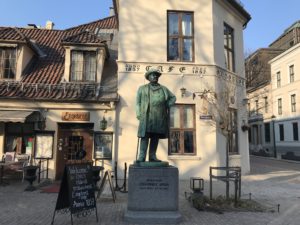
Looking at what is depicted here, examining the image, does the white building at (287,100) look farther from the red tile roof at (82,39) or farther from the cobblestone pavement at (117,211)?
the red tile roof at (82,39)

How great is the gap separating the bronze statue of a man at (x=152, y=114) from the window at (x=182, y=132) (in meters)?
6.83

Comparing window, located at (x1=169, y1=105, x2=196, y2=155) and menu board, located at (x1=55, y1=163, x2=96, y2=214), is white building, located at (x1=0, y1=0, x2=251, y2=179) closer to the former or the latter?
window, located at (x1=169, y1=105, x2=196, y2=155)

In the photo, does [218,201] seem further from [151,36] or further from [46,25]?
[46,25]

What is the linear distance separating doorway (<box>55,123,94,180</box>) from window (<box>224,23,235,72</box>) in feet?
25.5

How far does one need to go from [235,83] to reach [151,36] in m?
5.09

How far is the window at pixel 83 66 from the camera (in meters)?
15.6

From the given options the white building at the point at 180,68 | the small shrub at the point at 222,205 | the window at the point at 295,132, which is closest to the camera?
the small shrub at the point at 222,205

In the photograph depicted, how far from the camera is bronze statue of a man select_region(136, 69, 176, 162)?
25.5 feet

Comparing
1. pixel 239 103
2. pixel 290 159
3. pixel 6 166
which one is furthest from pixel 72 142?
pixel 290 159

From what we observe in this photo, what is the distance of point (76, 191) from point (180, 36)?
10.4m

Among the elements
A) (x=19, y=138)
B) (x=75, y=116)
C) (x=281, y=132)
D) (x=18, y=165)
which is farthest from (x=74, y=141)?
(x=281, y=132)

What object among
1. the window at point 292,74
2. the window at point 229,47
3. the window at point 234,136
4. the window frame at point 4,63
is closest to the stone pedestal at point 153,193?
the window at point 234,136

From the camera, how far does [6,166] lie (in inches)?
526

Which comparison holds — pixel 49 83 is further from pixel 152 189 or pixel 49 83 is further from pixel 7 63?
pixel 152 189
